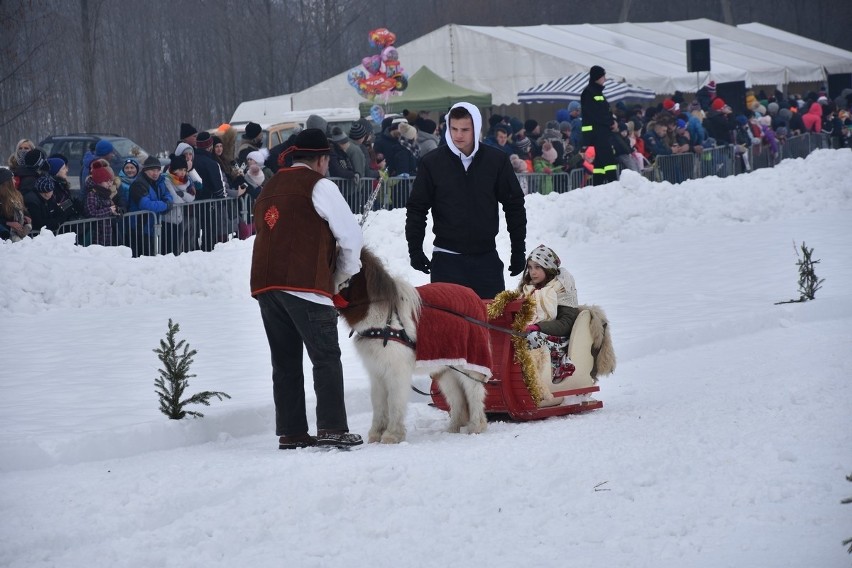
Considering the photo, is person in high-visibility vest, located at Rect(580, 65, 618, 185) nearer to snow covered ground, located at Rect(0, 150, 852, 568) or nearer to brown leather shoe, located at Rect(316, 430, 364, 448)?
snow covered ground, located at Rect(0, 150, 852, 568)

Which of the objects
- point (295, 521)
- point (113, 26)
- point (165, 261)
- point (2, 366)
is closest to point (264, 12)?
point (113, 26)

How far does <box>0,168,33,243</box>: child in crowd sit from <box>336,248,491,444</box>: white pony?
285 inches

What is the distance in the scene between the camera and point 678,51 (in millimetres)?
44344

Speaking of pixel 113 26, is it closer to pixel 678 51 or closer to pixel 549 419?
pixel 678 51

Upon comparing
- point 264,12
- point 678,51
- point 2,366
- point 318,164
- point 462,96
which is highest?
point 264,12

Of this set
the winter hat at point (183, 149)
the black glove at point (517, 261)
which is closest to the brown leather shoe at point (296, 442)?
the black glove at point (517, 261)

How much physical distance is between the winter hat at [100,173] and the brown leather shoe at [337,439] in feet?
25.3

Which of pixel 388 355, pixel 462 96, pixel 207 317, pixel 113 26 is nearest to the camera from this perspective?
pixel 388 355

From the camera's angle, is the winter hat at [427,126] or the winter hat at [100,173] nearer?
the winter hat at [100,173]

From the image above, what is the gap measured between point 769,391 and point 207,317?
641 cm

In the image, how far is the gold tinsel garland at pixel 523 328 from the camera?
8250 millimetres

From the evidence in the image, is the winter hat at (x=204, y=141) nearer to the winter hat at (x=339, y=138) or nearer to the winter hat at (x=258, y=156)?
the winter hat at (x=258, y=156)

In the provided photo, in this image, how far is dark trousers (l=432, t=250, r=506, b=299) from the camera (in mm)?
8773

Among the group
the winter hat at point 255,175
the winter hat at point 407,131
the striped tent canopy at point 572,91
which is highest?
the striped tent canopy at point 572,91
